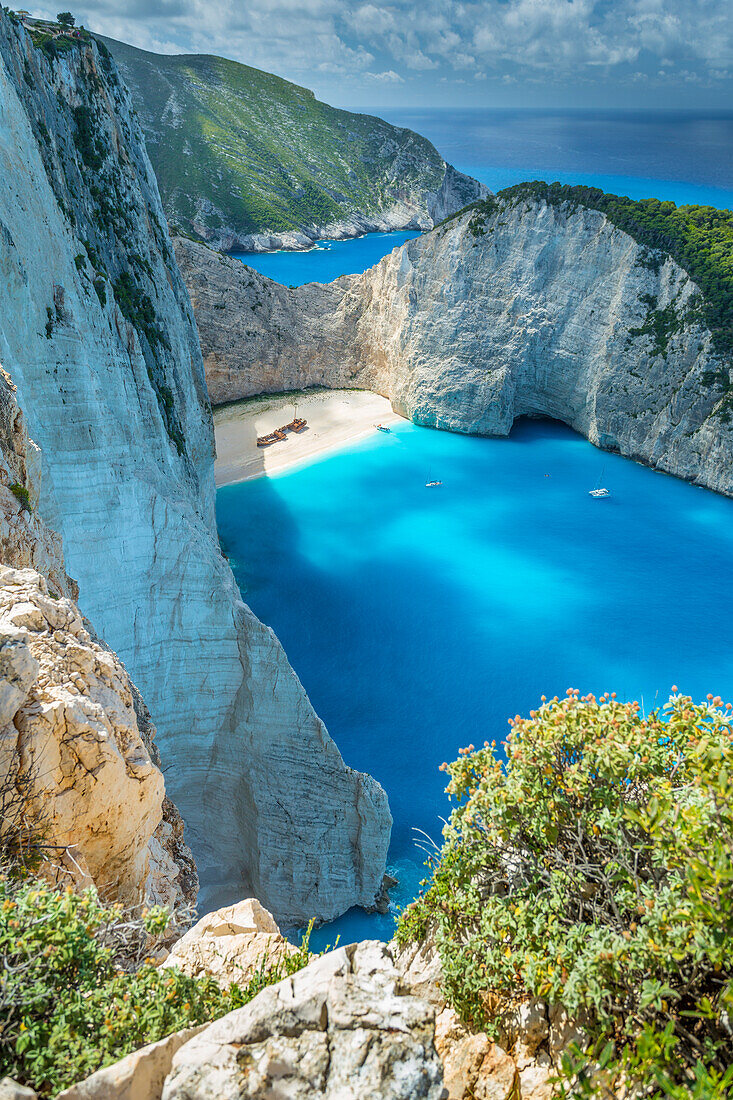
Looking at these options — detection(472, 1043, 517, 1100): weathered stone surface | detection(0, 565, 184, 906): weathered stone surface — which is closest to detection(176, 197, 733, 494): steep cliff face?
detection(0, 565, 184, 906): weathered stone surface

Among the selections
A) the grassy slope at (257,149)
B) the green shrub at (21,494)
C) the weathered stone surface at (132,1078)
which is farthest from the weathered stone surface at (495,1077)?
the grassy slope at (257,149)

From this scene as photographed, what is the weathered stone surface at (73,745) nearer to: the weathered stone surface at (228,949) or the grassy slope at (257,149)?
the weathered stone surface at (228,949)

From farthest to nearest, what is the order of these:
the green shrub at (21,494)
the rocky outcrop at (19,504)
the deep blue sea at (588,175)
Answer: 1. the deep blue sea at (588,175)
2. the green shrub at (21,494)
3. the rocky outcrop at (19,504)

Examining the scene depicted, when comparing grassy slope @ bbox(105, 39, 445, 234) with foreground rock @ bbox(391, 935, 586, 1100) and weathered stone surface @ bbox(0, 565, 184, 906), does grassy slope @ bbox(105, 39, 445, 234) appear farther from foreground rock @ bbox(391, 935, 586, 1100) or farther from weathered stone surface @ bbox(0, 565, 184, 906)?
foreground rock @ bbox(391, 935, 586, 1100)

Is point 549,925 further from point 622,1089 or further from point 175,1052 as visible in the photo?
point 175,1052

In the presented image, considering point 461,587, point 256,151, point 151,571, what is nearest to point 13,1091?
point 151,571

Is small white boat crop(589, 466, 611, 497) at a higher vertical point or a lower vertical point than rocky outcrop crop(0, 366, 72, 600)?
lower
